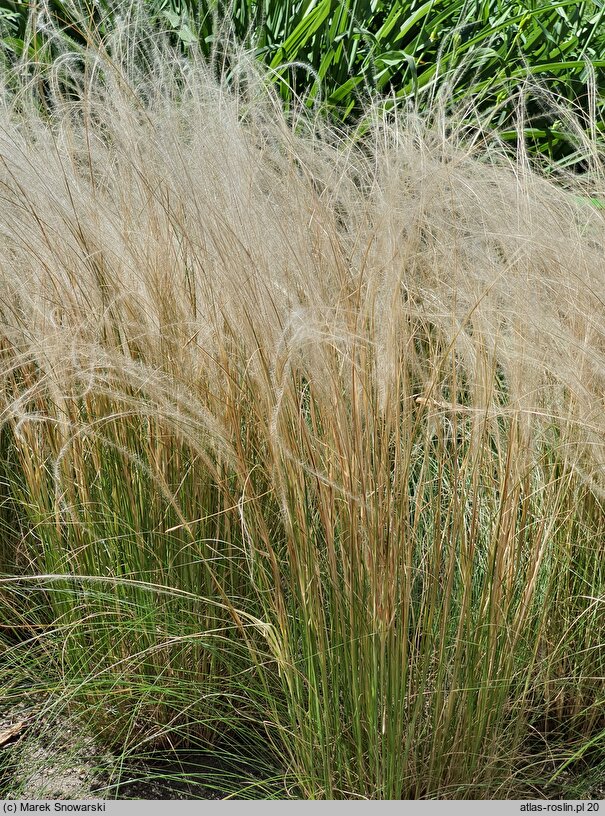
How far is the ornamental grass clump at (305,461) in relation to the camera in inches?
56.1

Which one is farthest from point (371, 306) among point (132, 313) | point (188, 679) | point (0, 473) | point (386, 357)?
point (0, 473)

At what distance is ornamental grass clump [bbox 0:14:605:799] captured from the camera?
1.43 m

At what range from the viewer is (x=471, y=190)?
1.81 meters

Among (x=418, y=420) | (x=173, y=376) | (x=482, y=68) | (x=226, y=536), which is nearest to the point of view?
(x=418, y=420)

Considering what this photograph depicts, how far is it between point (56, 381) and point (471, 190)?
3.08 ft

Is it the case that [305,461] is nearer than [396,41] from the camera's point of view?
Yes

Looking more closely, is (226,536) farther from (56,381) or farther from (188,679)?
(56,381)

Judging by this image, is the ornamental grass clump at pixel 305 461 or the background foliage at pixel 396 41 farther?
the background foliage at pixel 396 41

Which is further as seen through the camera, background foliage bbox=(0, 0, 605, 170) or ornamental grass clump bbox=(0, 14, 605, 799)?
background foliage bbox=(0, 0, 605, 170)

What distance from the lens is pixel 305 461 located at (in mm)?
1444

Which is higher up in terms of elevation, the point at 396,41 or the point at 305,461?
the point at 396,41

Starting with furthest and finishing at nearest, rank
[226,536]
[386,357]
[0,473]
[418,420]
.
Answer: [0,473]
[226,536]
[418,420]
[386,357]

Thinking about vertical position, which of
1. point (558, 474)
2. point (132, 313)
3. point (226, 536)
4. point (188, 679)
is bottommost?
point (188, 679)

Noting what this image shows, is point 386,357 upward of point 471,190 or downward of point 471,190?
downward
